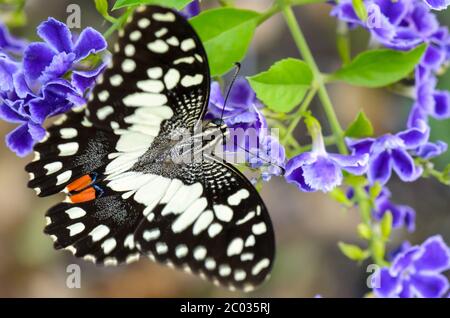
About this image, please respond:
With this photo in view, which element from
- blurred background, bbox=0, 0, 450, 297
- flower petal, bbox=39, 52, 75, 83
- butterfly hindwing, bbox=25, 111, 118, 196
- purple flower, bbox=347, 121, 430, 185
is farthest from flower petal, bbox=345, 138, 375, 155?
blurred background, bbox=0, 0, 450, 297

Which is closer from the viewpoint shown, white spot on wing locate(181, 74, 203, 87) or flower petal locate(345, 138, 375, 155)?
white spot on wing locate(181, 74, 203, 87)

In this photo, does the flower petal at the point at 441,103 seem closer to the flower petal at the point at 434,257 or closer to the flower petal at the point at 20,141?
the flower petal at the point at 434,257

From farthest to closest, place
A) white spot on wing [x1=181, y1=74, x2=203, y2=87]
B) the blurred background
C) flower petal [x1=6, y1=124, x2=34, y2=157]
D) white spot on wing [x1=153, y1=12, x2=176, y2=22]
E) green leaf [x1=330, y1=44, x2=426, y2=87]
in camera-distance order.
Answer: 1. the blurred background
2. green leaf [x1=330, y1=44, x2=426, y2=87]
3. flower petal [x1=6, y1=124, x2=34, y2=157]
4. white spot on wing [x1=181, y1=74, x2=203, y2=87]
5. white spot on wing [x1=153, y1=12, x2=176, y2=22]

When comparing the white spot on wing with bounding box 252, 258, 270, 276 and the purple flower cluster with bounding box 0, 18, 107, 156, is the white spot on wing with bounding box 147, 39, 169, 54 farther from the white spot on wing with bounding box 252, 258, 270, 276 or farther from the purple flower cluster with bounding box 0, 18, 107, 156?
the white spot on wing with bounding box 252, 258, 270, 276

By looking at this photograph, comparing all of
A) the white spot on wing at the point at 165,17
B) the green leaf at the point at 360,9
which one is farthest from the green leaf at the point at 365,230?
the white spot on wing at the point at 165,17

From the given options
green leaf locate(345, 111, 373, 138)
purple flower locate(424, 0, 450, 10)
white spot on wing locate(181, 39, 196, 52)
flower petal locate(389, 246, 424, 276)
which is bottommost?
flower petal locate(389, 246, 424, 276)

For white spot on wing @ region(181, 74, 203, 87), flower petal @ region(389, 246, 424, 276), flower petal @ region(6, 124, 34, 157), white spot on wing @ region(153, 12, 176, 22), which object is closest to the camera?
white spot on wing @ region(153, 12, 176, 22)
